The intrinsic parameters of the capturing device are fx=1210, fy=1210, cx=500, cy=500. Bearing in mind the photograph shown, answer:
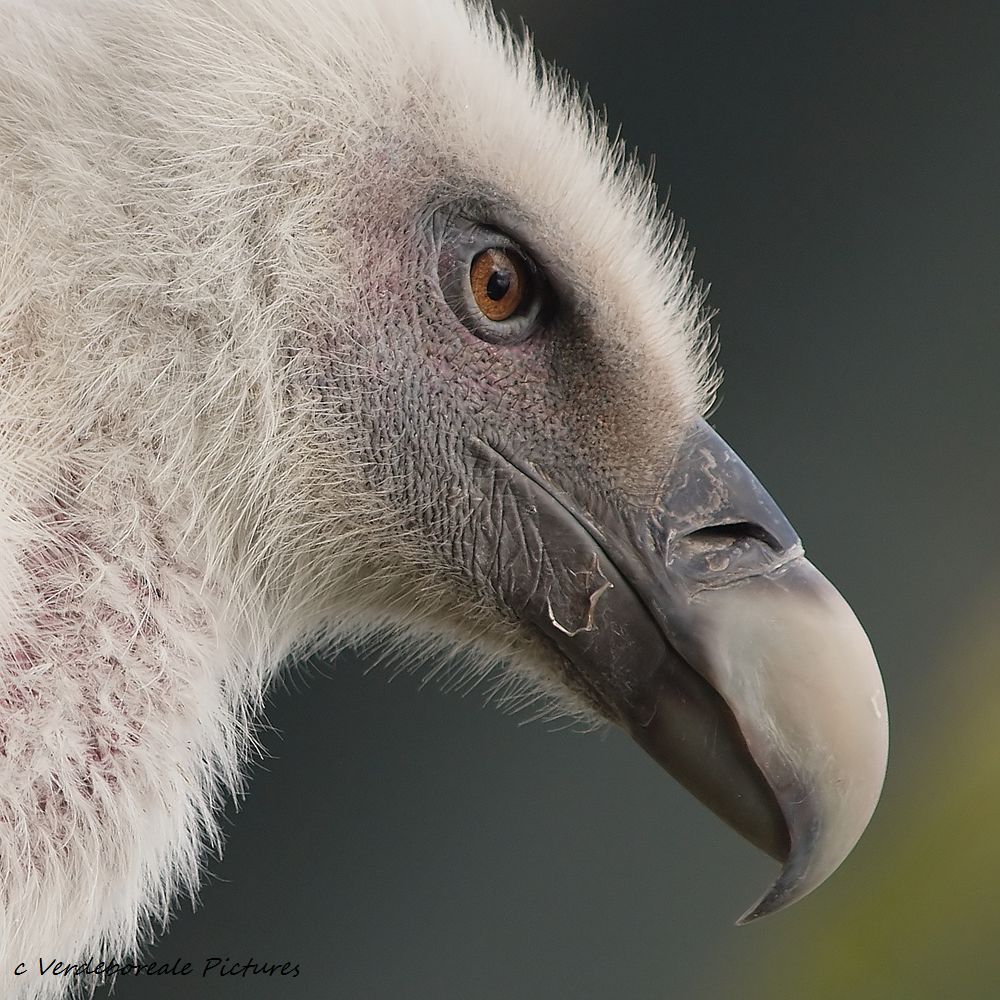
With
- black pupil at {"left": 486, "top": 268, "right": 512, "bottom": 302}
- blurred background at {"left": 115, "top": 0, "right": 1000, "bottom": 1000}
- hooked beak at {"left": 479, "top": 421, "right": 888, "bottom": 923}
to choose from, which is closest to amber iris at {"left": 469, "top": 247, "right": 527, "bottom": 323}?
black pupil at {"left": 486, "top": 268, "right": 512, "bottom": 302}

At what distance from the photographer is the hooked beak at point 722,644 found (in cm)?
91

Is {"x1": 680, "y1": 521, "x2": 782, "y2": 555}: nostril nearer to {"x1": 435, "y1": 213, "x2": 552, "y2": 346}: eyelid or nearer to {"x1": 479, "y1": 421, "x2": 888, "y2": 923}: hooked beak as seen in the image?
{"x1": 479, "y1": 421, "x2": 888, "y2": 923}: hooked beak

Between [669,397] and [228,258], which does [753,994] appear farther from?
[228,258]

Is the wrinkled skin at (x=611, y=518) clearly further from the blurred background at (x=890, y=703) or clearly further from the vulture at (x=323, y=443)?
the blurred background at (x=890, y=703)

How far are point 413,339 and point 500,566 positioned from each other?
7.8 inches

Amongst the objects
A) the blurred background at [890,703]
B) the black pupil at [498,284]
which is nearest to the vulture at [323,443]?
the black pupil at [498,284]

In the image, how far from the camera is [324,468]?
937 millimetres

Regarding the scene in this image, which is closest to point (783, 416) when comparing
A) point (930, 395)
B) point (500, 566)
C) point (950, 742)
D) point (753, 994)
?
point (930, 395)

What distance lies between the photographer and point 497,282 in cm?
96

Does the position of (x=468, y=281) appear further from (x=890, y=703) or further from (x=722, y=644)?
(x=890, y=703)

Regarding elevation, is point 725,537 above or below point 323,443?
above

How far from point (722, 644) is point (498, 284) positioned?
330 millimetres

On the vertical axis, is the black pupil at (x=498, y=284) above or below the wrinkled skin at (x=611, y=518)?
above

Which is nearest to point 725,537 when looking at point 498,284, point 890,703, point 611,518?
point 611,518
